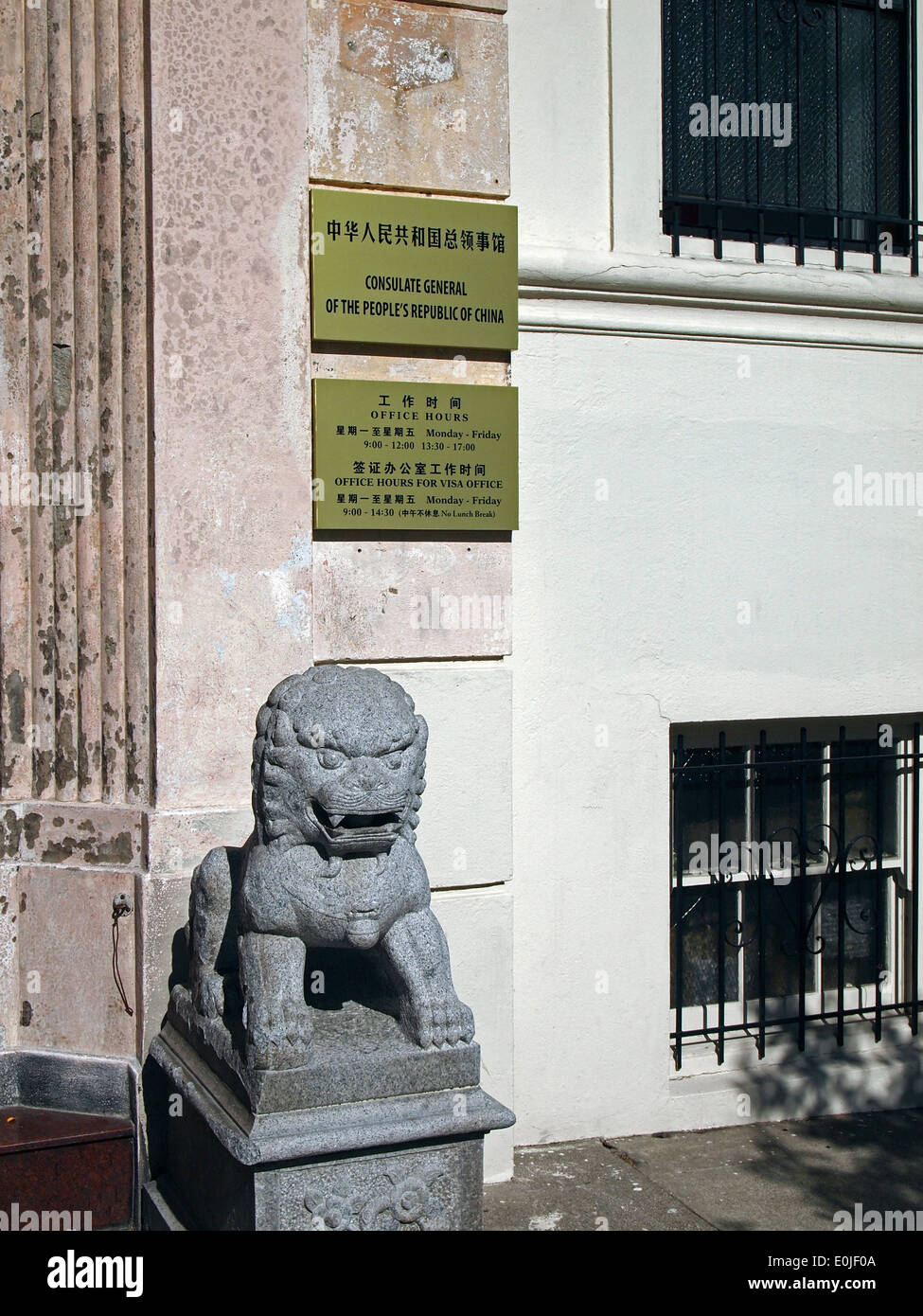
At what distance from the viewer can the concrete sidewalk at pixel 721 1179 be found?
449 centimetres

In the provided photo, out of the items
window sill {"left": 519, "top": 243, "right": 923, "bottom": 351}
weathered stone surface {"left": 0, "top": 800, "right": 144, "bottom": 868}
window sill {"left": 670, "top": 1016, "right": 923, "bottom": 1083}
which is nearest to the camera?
weathered stone surface {"left": 0, "top": 800, "right": 144, "bottom": 868}

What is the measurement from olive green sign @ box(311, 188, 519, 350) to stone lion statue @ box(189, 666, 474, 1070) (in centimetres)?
163

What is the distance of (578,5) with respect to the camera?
16.7 ft

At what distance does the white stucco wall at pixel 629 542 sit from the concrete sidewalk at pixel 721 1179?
0.42 ft

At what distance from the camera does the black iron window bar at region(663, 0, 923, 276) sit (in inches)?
219

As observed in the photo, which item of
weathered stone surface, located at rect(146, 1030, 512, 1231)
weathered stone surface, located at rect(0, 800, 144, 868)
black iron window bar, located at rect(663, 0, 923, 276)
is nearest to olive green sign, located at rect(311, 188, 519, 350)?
black iron window bar, located at rect(663, 0, 923, 276)

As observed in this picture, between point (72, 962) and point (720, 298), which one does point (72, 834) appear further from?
point (720, 298)

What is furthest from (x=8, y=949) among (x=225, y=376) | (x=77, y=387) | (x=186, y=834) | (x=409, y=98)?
(x=409, y=98)

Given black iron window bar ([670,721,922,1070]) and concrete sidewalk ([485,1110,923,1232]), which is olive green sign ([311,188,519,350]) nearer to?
black iron window bar ([670,721,922,1070])

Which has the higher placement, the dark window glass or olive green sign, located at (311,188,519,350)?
olive green sign, located at (311,188,519,350)

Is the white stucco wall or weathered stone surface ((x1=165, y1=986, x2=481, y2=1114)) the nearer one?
weathered stone surface ((x1=165, y1=986, x2=481, y2=1114))

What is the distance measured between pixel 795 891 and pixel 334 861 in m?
2.92

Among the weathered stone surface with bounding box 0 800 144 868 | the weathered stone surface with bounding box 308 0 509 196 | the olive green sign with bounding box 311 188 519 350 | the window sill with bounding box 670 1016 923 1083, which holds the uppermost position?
the weathered stone surface with bounding box 308 0 509 196

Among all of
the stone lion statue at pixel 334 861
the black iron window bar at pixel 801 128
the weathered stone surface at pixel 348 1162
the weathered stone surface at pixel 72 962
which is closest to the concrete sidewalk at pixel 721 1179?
the weathered stone surface at pixel 348 1162
